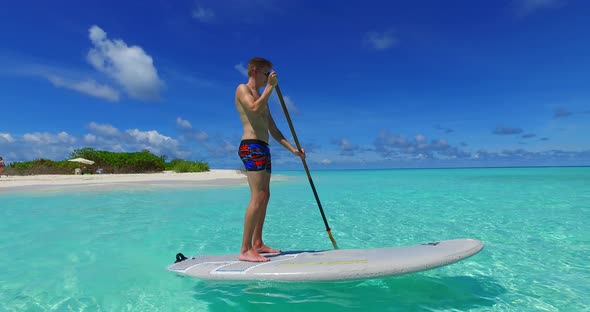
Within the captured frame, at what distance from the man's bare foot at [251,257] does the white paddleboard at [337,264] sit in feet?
0.24

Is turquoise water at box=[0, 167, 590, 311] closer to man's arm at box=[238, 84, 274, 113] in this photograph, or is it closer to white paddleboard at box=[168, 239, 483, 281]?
white paddleboard at box=[168, 239, 483, 281]

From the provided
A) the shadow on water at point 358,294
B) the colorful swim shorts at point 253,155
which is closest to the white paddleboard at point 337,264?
the shadow on water at point 358,294

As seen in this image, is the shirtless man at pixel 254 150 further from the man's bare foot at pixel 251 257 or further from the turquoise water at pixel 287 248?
the turquoise water at pixel 287 248

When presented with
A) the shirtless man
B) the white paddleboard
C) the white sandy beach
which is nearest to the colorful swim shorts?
the shirtless man

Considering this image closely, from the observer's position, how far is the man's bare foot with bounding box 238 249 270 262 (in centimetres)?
385

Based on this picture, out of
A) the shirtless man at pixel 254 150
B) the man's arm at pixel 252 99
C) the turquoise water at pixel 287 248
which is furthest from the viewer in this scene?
the shirtless man at pixel 254 150

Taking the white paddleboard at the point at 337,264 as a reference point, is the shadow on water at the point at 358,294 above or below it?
below

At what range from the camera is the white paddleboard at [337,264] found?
10.4 ft

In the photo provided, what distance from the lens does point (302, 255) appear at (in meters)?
4.02

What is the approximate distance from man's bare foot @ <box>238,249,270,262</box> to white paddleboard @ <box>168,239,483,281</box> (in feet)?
0.24

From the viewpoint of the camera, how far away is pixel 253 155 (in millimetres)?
3834

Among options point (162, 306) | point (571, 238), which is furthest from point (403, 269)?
point (571, 238)

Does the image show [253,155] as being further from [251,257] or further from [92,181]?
[92,181]

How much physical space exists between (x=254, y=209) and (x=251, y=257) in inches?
22.0
